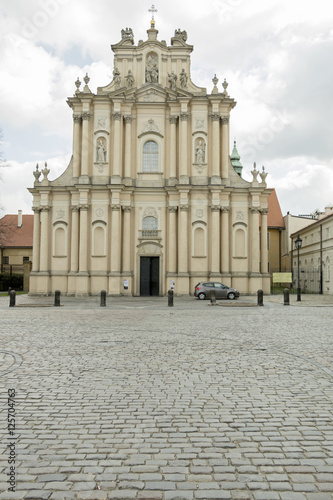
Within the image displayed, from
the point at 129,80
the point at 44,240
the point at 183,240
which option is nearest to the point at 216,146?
the point at 183,240

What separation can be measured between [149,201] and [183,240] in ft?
14.4

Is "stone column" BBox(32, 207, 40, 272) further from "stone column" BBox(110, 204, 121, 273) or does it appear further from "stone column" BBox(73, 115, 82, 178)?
"stone column" BBox(110, 204, 121, 273)

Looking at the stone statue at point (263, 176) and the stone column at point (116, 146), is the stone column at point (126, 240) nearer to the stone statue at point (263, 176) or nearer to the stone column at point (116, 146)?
the stone column at point (116, 146)

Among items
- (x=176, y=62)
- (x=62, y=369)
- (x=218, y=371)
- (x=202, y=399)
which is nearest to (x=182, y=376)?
(x=218, y=371)

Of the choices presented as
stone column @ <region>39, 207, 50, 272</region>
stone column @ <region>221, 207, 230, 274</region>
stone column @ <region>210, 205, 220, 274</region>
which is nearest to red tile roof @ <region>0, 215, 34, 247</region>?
stone column @ <region>39, 207, 50, 272</region>

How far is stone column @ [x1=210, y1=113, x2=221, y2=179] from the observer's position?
3778 centimetres

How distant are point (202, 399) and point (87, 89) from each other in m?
36.1

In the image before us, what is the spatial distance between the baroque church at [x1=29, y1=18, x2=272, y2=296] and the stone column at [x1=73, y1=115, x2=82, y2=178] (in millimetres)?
82

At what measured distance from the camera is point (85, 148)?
37.7 meters

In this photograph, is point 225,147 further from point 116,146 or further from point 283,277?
point 283,277

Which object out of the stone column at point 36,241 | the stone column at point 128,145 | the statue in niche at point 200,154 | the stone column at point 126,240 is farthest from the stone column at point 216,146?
the stone column at point 36,241

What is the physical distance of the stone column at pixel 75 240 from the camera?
37094mm

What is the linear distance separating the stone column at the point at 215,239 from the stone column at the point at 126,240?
6611 mm

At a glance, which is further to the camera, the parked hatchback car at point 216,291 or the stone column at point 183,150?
the stone column at point 183,150
